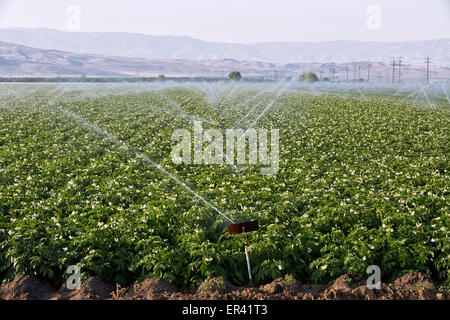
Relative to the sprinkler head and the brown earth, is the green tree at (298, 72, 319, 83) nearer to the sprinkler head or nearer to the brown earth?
the brown earth

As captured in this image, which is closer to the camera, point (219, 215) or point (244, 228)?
point (244, 228)

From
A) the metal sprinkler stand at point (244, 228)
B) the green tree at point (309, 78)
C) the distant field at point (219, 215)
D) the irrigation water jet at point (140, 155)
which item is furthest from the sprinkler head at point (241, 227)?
the green tree at point (309, 78)

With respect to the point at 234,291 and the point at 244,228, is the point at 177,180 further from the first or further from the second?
the point at 234,291

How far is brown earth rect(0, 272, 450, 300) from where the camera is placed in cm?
618

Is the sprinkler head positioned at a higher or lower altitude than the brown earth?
higher

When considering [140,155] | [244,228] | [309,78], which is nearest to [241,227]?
[244,228]

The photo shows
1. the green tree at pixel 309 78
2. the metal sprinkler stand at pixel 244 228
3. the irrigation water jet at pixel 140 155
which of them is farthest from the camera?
the green tree at pixel 309 78

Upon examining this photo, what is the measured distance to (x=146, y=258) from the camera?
6871 mm

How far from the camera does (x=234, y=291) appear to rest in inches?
249

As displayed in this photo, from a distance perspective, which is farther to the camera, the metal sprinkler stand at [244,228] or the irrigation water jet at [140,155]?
the irrigation water jet at [140,155]

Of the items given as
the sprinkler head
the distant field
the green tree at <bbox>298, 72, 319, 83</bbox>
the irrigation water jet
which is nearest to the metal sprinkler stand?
the sprinkler head

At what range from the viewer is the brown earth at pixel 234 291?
20.3 ft

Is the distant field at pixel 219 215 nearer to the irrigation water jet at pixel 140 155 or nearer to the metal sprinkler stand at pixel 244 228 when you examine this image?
the irrigation water jet at pixel 140 155

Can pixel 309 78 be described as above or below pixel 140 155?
above
